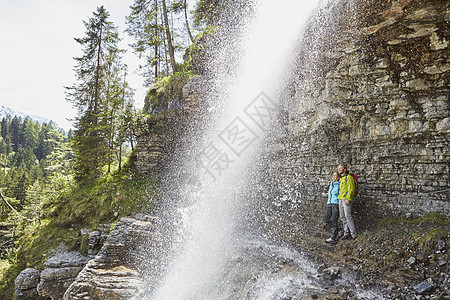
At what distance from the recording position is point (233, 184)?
12.7 m

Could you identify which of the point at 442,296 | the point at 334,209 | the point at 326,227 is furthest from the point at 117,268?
the point at 442,296

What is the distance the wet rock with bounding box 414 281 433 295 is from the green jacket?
250 cm

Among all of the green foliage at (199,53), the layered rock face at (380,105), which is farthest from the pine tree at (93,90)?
the layered rock face at (380,105)

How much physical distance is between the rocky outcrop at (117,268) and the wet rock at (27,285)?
494cm

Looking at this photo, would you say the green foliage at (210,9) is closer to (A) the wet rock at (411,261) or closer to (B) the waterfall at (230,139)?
(B) the waterfall at (230,139)

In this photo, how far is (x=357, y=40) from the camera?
7645mm

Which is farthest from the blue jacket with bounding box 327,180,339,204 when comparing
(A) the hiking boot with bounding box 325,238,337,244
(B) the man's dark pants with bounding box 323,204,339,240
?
(A) the hiking boot with bounding box 325,238,337,244

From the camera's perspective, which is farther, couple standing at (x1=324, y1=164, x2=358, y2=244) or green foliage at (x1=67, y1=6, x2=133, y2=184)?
green foliage at (x1=67, y1=6, x2=133, y2=184)

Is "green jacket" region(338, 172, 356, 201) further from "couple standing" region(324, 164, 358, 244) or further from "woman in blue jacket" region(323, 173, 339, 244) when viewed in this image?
"woman in blue jacket" region(323, 173, 339, 244)

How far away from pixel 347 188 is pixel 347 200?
1.14 feet

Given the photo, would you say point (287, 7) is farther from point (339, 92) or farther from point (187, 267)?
point (187, 267)

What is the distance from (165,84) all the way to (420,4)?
44.6 ft

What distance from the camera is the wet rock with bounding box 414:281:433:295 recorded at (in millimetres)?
4566

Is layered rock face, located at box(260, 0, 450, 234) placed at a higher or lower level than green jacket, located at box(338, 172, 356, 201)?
higher
